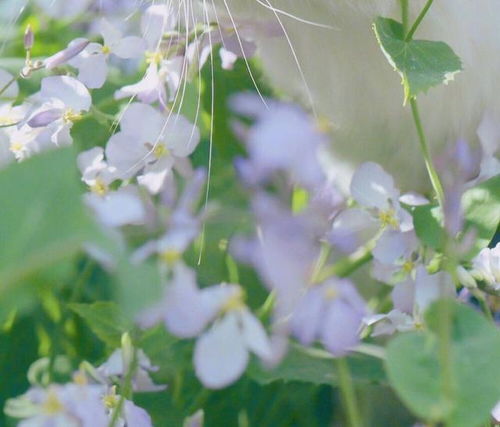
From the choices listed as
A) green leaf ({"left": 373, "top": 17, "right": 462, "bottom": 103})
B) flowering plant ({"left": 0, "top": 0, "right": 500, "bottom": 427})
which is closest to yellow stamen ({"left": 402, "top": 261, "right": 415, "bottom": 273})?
flowering plant ({"left": 0, "top": 0, "right": 500, "bottom": 427})

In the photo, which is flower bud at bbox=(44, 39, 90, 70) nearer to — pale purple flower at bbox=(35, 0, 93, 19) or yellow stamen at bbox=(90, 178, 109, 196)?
yellow stamen at bbox=(90, 178, 109, 196)

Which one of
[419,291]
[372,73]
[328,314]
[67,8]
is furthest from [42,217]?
[67,8]

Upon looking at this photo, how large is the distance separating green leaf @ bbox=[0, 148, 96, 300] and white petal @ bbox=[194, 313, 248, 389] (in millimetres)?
119

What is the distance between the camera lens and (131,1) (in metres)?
0.86

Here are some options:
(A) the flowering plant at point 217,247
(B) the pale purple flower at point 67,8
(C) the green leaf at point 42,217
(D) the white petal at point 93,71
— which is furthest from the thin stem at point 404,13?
(B) the pale purple flower at point 67,8

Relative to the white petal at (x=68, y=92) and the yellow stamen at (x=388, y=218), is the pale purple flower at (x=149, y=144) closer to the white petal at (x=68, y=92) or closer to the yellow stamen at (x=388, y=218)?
the white petal at (x=68, y=92)

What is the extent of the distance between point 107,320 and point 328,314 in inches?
9.2

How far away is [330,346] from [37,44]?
769 millimetres

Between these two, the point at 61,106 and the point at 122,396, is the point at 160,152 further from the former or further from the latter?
the point at 122,396

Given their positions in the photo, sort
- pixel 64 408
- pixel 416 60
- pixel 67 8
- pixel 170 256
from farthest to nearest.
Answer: pixel 67 8 < pixel 416 60 < pixel 64 408 < pixel 170 256

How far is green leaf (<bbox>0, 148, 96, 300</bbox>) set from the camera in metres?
0.35

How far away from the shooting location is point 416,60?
2.15 feet

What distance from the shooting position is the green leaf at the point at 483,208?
0.70 metres

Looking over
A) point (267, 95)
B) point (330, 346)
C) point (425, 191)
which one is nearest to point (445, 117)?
point (425, 191)
